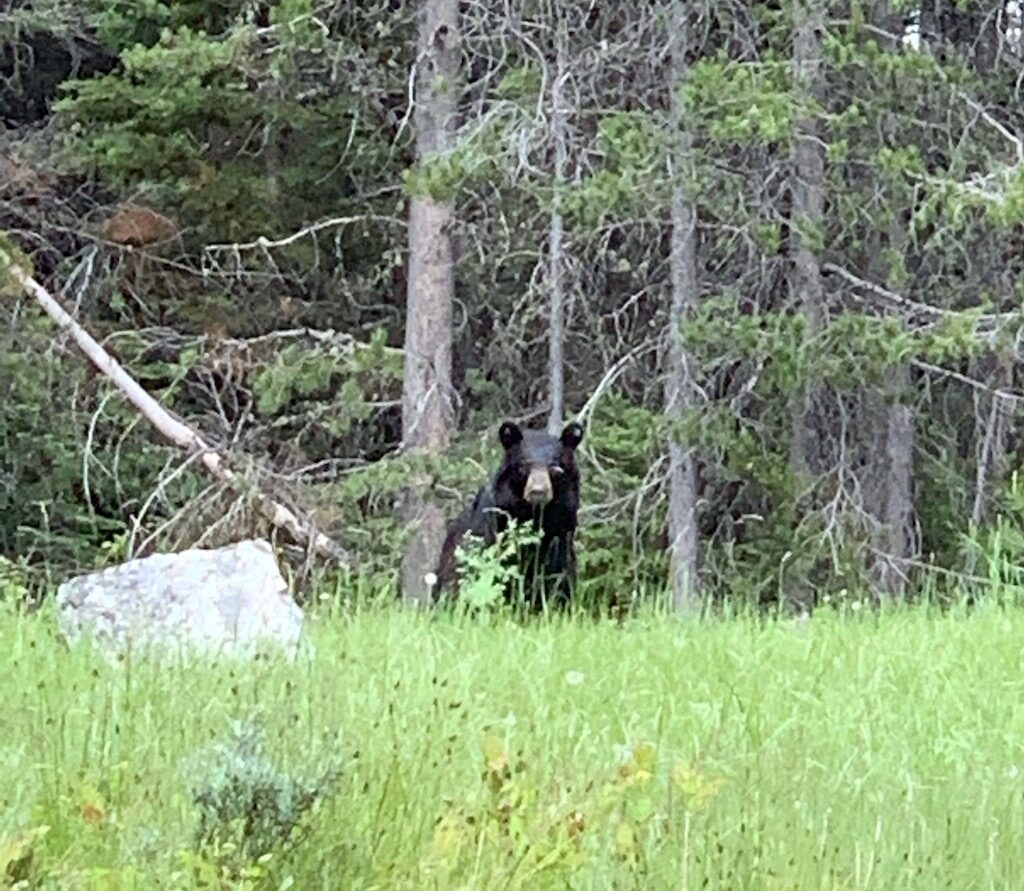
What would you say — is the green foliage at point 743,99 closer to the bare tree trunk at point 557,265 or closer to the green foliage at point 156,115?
the bare tree trunk at point 557,265

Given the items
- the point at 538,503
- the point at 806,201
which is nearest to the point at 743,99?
the point at 806,201

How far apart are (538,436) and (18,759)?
668 centimetres

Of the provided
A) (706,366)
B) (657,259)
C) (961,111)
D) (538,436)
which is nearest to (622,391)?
(657,259)

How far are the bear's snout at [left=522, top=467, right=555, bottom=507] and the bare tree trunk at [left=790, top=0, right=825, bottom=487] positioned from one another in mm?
4626

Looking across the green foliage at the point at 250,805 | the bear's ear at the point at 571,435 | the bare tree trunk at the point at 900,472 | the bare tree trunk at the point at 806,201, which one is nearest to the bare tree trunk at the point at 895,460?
the bare tree trunk at the point at 900,472

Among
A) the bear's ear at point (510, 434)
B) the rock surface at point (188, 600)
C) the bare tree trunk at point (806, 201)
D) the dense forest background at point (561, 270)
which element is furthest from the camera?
the dense forest background at point (561, 270)

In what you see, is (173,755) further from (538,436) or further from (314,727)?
(538,436)

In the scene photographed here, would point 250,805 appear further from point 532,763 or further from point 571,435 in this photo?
point 571,435

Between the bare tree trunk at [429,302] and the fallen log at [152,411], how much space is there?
0.76 m

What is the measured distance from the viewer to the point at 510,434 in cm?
1075

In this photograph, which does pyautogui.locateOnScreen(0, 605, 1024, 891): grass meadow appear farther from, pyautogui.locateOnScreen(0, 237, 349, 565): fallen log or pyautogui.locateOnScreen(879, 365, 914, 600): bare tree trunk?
pyautogui.locateOnScreen(879, 365, 914, 600): bare tree trunk

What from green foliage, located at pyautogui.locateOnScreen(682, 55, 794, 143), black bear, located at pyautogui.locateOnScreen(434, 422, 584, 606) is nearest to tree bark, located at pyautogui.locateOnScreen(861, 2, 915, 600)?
green foliage, located at pyautogui.locateOnScreen(682, 55, 794, 143)

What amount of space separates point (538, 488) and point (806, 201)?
20.8 ft

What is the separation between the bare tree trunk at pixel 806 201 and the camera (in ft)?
47.6
